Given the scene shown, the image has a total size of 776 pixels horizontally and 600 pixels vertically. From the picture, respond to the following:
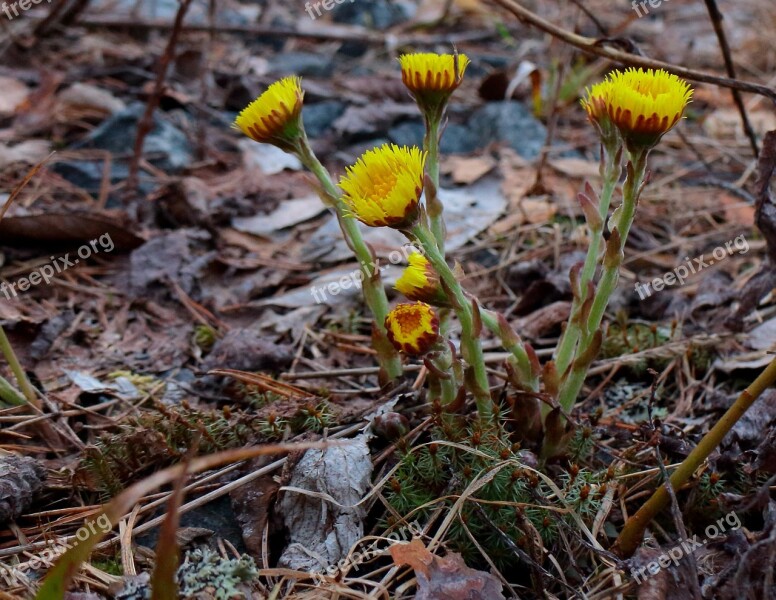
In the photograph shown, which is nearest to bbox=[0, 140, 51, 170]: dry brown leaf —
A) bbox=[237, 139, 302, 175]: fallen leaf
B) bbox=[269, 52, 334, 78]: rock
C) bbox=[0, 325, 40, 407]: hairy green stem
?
bbox=[237, 139, 302, 175]: fallen leaf

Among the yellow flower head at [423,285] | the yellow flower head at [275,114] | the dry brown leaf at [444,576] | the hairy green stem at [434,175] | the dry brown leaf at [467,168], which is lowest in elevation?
the dry brown leaf at [444,576]

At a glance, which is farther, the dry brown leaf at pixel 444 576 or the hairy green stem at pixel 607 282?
the hairy green stem at pixel 607 282

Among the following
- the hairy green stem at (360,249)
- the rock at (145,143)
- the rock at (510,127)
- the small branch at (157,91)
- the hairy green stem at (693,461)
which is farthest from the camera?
the rock at (510,127)

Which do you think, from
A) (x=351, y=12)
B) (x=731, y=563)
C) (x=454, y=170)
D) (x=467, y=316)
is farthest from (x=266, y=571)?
(x=351, y=12)

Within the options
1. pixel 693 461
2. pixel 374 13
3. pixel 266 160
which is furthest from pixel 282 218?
pixel 374 13

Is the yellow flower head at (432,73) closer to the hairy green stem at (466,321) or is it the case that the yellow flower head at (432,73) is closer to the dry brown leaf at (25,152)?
the hairy green stem at (466,321)

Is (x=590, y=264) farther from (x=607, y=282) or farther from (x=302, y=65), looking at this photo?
(x=302, y=65)

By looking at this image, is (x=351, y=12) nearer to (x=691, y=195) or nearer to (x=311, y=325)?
(x=691, y=195)

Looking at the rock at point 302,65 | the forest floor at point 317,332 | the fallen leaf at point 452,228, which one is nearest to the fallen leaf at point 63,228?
the forest floor at point 317,332
